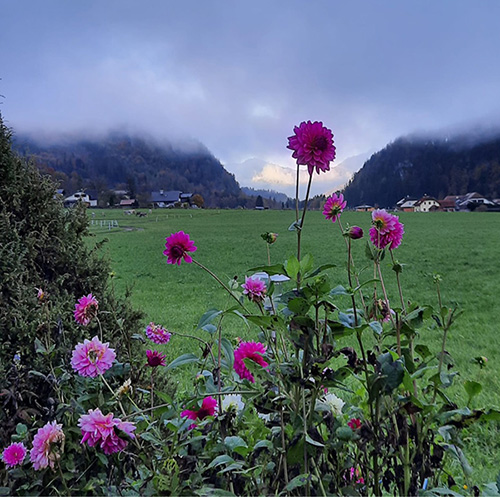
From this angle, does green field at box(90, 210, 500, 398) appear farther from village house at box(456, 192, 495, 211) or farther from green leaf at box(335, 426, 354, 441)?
village house at box(456, 192, 495, 211)

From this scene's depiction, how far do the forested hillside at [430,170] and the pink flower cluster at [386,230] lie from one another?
41.4 m

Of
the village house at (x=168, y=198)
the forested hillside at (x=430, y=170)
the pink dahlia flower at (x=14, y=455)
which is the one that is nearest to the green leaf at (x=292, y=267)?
the pink dahlia flower at (x=14, y=455)

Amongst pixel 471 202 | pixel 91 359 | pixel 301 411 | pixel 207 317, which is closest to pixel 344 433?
pixel 301 411

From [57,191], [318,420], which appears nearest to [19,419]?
[57,191]

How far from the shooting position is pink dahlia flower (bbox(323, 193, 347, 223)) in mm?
923

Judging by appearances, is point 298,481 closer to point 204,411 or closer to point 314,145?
point 204,411

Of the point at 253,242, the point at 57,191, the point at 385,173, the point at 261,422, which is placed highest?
the point at 385,173

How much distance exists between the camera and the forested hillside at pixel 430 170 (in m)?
44.4

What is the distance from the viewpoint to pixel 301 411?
72cm

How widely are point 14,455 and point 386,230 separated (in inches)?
38.8

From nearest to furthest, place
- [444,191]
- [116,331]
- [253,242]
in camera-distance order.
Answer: [116,331] → [253,242] → [444,191]

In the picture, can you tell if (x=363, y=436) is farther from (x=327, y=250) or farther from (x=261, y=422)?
(x=327, y=250)

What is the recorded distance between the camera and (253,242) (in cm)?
1356

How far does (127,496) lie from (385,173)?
61635 mm
